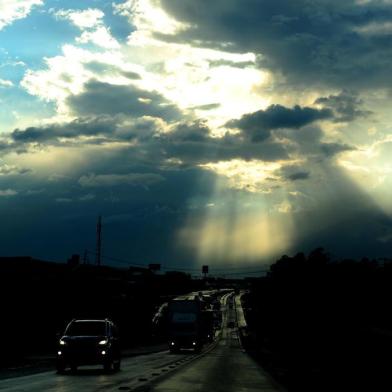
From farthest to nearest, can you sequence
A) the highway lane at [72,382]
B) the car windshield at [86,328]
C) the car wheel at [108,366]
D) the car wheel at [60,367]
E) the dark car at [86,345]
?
the car wheel at [108,366] → the car windshield at [86,328] → the car wheel at [60,367] → the dark car at [86,345] → the highway lane at [72,382]

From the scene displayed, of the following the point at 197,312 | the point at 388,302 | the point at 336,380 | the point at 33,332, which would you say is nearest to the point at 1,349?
the point at 33,332

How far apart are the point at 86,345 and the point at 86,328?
1288 millimetres

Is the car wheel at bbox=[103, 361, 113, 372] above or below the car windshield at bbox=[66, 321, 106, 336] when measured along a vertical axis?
below

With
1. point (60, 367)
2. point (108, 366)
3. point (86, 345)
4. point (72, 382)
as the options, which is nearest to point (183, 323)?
point (108, 366)

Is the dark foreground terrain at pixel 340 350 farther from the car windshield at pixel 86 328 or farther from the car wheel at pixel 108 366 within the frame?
the car windshield at pixel 86 328

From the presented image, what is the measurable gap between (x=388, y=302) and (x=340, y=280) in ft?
54.2

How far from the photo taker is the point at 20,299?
214 ft

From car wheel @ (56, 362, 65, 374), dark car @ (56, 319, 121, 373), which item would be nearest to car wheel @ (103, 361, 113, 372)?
dark car @ (56, 319, 121, 373)

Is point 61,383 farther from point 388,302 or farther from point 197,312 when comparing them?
point 388,302

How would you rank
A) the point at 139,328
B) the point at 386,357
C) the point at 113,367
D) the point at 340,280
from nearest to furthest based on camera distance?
the point at 386,357 → the point at 113,367 → the point at 340,280 → the point at 139,328

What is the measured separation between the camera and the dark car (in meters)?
27.5

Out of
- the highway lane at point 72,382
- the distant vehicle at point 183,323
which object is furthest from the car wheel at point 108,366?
the distant vehicle at point 183,323

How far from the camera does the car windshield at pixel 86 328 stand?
28.3 m

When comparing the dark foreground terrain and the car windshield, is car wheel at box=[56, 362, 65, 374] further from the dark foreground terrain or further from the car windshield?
the dark foreground terrain
